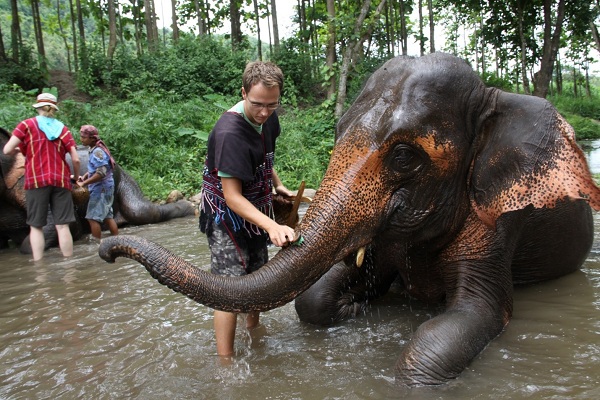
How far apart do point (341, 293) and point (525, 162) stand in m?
1.58

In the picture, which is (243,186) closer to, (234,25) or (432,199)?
(432,199)

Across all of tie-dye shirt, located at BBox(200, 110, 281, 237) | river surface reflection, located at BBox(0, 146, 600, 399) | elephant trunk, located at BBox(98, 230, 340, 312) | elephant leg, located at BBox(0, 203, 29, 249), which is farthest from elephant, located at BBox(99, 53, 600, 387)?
elephant leg, located at BBox(0, 203, 29, 249)

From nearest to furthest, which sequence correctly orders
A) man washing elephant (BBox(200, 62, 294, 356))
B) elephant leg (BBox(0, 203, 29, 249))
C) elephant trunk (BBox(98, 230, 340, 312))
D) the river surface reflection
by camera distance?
elephant trunk (BBox(98, 230, 340, 312)), the river surface reflection, man washing elephant (BBox(200, 62, 294, 356)), elephant leg (BBox(0, 203, 29, 249))

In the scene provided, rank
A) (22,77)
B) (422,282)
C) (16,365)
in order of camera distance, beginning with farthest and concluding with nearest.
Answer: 1. (22,77)
2. (422,282)
3. (16,365)

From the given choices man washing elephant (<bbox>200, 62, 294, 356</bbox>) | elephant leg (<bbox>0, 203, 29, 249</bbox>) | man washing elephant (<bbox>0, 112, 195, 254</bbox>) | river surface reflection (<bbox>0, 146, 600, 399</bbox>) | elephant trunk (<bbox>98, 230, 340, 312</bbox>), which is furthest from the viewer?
elephant leg (<bbox>0, 203, 29, 249</bbox>)

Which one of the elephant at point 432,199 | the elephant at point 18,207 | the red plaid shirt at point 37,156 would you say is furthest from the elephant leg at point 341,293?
the elephant at point 18,207

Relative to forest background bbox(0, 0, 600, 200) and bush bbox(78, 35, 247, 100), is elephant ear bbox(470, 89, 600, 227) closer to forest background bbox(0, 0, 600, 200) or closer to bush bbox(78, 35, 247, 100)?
forest background bbox(0, 0, 600, 200)

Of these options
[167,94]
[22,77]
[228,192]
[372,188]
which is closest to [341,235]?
[372,188]

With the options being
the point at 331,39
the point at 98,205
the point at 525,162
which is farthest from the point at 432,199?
the point at 331,39

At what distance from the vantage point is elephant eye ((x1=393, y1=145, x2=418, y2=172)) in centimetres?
289

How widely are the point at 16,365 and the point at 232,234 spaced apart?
1522mm

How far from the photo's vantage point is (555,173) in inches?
113

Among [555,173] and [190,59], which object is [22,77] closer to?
[190,59]

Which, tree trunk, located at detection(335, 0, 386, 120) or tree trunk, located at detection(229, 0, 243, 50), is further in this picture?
tree trunk, located at detection(229, 0, 243, 50)
